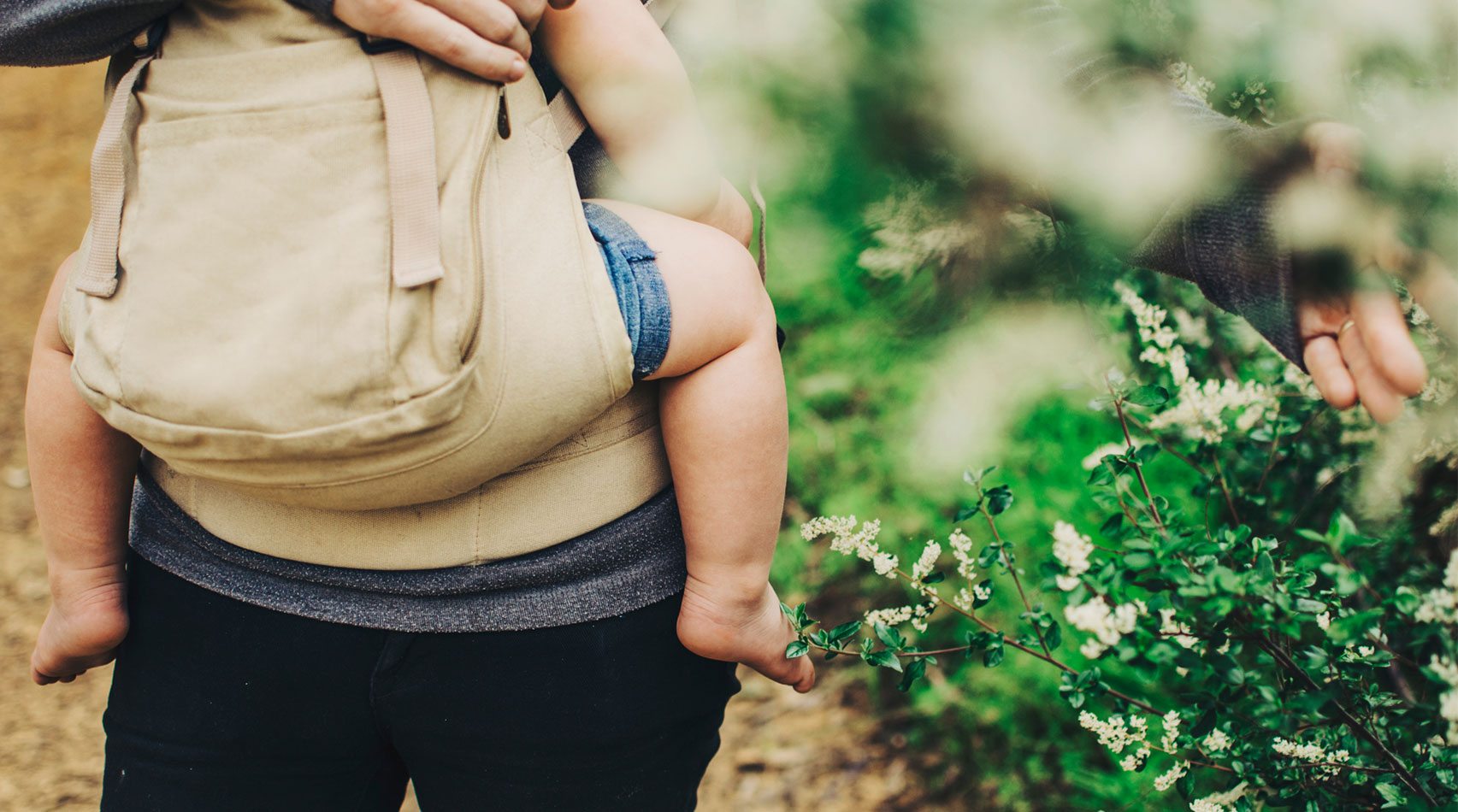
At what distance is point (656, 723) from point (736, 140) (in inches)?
25.7

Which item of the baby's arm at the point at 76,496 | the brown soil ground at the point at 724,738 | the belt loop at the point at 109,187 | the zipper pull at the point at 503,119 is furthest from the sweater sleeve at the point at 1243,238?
the brown soil ground at the point at 724,738

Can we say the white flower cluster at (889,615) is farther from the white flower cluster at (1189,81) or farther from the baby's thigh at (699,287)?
the white flower cluster at (1189,81)

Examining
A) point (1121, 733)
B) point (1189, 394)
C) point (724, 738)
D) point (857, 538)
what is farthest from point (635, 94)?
point (724, 738)

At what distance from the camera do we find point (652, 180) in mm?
1083

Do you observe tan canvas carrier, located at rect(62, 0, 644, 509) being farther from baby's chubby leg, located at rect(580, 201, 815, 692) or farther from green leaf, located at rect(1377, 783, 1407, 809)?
green leaf, located at rect(1377, 783, 1407, 809)

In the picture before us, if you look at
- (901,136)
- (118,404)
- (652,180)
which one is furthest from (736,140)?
(118,404)

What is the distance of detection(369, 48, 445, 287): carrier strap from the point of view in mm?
865

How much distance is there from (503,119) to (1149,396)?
764 mm

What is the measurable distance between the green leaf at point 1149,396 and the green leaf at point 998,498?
20cm

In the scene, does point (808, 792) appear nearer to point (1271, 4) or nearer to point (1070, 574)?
point (1070, 574)

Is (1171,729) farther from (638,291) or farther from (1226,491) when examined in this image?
(638,291)

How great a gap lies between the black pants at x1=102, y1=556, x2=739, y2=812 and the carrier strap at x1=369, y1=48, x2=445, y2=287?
0.43 meters

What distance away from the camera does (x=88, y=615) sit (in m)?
1.15

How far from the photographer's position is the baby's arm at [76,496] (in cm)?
112
